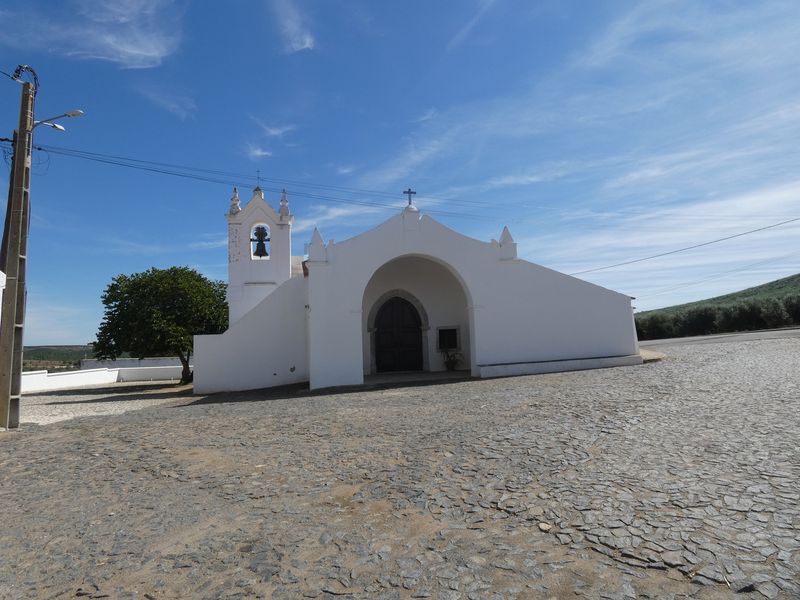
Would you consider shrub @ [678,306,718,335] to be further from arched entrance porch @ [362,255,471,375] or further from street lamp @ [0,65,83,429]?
street lamp @ [0,65,83,429]

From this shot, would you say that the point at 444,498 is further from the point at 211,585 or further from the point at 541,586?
the point at 211,585

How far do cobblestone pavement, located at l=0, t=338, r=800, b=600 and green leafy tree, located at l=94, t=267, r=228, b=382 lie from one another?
11334 millimetres

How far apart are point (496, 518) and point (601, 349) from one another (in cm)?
1195

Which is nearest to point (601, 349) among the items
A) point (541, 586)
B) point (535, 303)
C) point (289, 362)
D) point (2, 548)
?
point (535, 303)

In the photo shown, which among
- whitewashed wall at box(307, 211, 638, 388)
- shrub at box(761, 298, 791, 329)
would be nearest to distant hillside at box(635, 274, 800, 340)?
shrub at box(761, 298, 791, 329)

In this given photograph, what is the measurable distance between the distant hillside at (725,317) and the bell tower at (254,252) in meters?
28.1

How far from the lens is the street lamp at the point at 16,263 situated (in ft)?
27.8

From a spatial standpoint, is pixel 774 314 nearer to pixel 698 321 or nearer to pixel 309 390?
pixel 698 321

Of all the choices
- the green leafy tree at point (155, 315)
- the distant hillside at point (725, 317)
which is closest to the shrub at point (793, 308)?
the distant hillside at point (725, 317)

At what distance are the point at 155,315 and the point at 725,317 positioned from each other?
32.8 meters

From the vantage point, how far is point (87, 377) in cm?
2592

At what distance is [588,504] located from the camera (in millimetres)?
3811

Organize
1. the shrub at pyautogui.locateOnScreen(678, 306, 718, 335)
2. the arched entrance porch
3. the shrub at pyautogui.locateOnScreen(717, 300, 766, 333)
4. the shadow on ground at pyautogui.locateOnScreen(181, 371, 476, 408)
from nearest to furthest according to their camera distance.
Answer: the shadow on ground at pyautogui.locateOnScreen(181, 371, 476, 408) → the arched entrance porch → the shrub at pyautogui.locateOnScreen(717, 300, 766, 333) → the shrub at pyautogui.locateOnScreen(678, 306, 718, 335)

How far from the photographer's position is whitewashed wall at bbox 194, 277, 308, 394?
47.9 ft
